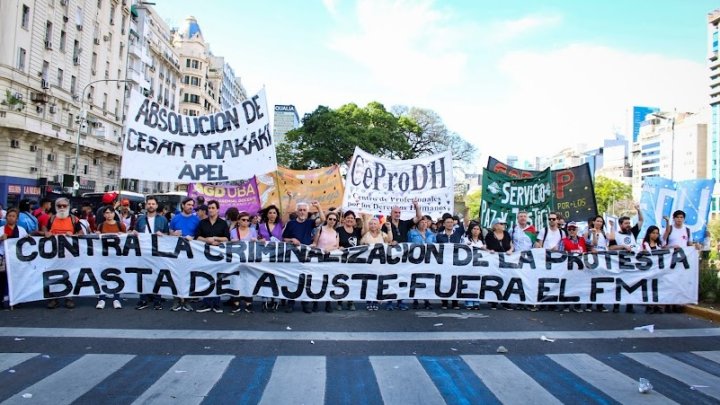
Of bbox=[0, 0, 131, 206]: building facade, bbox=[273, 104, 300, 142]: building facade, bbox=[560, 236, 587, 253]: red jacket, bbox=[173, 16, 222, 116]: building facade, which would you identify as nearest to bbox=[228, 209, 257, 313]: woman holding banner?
bbox=[560, 236, 587, 253]: red jacket

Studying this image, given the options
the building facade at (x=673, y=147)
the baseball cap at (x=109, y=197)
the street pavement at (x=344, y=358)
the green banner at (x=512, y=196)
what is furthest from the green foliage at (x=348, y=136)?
the building facade at (x=673, y=147)

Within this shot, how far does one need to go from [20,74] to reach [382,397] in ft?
122

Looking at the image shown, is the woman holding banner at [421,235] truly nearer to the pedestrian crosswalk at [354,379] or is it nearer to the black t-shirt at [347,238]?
the black t-shirt at [347,238]

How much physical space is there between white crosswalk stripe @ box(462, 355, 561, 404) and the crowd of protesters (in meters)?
3.30

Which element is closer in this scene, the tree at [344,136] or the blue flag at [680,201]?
the blue flag at [680,201]

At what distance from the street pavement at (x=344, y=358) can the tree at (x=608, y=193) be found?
82765 millimetres

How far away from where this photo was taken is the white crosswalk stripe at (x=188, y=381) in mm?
4551

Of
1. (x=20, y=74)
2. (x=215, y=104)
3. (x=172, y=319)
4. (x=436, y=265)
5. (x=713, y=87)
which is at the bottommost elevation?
(x=172, y=319)

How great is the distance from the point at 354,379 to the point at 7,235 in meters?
6.46

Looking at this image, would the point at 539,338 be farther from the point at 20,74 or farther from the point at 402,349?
the point at 20,74

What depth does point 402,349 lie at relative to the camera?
6.38 m

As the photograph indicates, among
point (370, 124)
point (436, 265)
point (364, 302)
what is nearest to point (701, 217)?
point (436, 265)

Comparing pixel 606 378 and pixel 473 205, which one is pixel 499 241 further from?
pixel 473 205

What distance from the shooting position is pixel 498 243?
9.66 m
